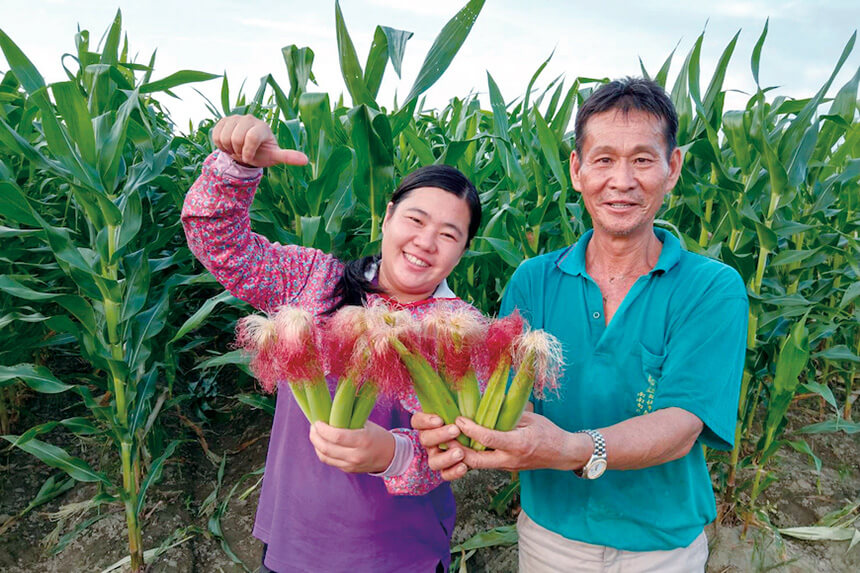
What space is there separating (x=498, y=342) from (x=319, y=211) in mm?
1716

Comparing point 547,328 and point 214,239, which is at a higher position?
point 214,239

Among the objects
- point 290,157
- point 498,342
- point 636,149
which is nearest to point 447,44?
point 636,149

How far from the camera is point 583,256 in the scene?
1654 mm

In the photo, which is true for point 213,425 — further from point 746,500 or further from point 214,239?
point 746,500

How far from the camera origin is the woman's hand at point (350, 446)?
3.46ft

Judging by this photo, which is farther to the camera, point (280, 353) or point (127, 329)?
point (127, 329)

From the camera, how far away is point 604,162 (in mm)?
1502

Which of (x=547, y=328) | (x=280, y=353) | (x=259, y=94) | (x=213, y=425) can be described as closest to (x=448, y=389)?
(x=280, y=353)

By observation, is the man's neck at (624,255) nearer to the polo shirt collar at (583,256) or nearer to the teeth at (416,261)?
the polo shirt collar at (583,256)

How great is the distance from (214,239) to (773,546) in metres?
3.00

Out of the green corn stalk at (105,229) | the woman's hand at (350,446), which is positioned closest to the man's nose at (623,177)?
the woman's hand at (350,446)

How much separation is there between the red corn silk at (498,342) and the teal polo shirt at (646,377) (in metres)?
0.51

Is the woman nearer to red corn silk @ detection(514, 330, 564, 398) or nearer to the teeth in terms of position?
the teeth

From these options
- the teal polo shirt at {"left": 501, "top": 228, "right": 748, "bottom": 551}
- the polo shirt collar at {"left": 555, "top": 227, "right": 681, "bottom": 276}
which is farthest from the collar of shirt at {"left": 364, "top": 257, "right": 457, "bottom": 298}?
the polo shirt collar at {"left": 555, "top": 227, "right": 681, "bottom": 276}
